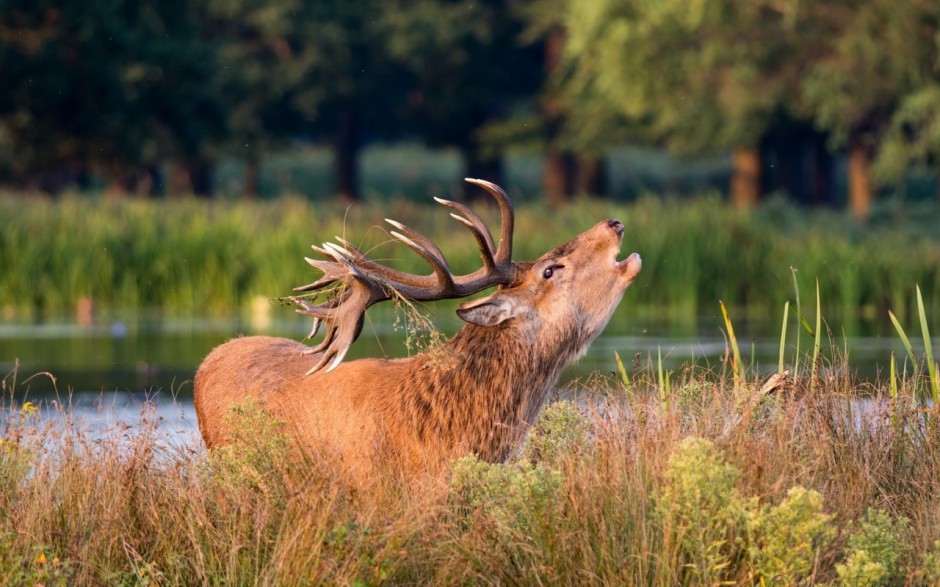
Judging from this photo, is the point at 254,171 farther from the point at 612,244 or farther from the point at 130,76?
the point at 612,244

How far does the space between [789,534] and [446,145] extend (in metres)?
48.5

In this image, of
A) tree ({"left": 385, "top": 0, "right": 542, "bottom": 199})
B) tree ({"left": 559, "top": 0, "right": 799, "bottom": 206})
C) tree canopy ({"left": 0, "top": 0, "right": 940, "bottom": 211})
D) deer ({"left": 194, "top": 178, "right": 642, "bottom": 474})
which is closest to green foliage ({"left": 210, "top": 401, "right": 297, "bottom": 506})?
deer ({"left": 194, "top": 178, "right": 642, "bottom": 474})

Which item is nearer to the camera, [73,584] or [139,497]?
[73,584]

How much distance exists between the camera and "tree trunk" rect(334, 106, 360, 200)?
173 feet

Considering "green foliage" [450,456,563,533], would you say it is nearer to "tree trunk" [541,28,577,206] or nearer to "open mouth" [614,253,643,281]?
"open mouth" [614,253,643,281]

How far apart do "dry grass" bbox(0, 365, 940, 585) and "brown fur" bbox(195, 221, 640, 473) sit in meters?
0.34

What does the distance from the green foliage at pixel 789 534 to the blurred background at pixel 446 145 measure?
2.21 metres

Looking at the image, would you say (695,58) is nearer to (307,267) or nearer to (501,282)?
(307,267)

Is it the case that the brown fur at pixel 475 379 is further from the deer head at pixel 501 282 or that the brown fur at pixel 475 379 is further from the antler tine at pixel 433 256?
the antler tine at pixel 433 256

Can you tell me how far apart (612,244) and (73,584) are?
9.95 ft

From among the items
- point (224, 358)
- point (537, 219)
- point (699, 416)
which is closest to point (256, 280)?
point (537, 219)

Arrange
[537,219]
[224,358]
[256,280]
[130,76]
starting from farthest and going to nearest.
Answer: [130,76]
[537,219]
[256,280]
[224,358]

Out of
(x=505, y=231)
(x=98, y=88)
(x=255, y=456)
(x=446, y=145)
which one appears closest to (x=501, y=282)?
(x=505, y=231)

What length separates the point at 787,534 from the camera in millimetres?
5375
